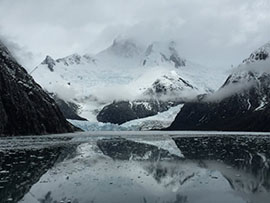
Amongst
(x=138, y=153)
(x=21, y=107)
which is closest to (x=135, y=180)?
(x=138, y=153)

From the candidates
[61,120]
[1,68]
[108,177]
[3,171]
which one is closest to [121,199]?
[108,177]

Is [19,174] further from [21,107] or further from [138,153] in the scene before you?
[21,107]

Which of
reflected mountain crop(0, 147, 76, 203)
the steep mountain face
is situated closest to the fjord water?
reflected mountain crop(0, 147, 76, 203)

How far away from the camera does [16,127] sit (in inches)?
4833

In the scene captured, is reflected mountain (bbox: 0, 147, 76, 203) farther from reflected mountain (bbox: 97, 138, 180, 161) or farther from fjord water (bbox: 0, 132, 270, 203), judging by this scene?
reflected mountain (bbox: 97, 138, 180, 161)

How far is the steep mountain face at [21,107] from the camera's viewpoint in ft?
401

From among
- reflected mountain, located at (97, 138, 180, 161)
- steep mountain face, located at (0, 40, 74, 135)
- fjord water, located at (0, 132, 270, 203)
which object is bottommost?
fjord water, located at (0, 132, 270, 203)

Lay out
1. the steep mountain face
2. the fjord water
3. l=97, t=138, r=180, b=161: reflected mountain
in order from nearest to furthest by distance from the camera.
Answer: the fjord water → l=97, t=138, r=180, b=161: reflected mountain → the steep mountain face

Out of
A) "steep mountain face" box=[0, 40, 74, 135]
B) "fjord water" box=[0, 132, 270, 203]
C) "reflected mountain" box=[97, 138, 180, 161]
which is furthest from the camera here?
"steep mountain face" box=[0, 40, 74, 135]

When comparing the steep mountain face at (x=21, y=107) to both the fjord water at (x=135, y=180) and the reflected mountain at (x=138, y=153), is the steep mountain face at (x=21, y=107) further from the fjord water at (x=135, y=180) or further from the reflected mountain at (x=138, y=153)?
the fjord water at (x=135, y=180)

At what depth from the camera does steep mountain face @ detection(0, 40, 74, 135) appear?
401ft

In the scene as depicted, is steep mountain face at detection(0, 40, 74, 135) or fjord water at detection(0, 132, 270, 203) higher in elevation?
steep mountain face at detection(0, 40, 74, 135)

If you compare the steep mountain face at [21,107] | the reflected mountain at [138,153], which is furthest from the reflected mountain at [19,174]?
the steep mountain face at [21,107]

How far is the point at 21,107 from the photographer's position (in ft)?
423
